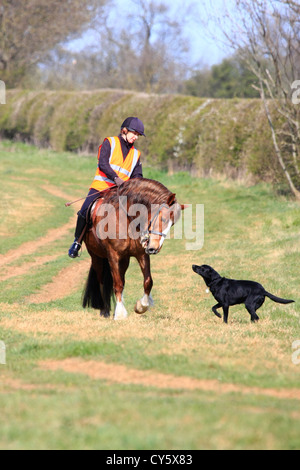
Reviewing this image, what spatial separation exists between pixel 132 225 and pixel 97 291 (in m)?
1.93

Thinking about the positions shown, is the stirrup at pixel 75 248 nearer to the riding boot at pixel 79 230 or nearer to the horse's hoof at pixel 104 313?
the riding boot at pixel 79 230

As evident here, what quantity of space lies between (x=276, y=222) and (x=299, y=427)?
16.2 metres

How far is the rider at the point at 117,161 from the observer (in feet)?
33.2

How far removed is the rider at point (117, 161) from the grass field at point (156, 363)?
2.06m

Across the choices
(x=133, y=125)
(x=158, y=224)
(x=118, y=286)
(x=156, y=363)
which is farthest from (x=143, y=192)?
(x=156, y=363)

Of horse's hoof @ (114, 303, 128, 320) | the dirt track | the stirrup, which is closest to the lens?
the dirt track

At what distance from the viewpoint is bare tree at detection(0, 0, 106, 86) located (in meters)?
56.7

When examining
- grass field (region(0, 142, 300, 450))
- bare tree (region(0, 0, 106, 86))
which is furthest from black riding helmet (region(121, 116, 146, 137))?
bare tree (region(0, 0, 106, 86))

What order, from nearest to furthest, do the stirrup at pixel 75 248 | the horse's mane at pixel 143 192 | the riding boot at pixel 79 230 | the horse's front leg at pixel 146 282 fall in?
the horse's mane at pixel 143 192
the horse's front leg at pixel 146 282
the riding boot at pixel 79 230
the stirrup at pixel 75 248

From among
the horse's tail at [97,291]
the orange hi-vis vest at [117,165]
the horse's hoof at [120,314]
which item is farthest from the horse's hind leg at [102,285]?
the orange hi-vis vest at [117,165]

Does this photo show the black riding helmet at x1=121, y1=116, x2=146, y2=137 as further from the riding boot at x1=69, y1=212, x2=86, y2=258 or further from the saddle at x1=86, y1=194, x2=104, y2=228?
the riding boot at x1=69, y1=212, x2=86, y2=258

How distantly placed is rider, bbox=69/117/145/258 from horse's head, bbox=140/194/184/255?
1.17 meters

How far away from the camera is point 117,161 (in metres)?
10.2
